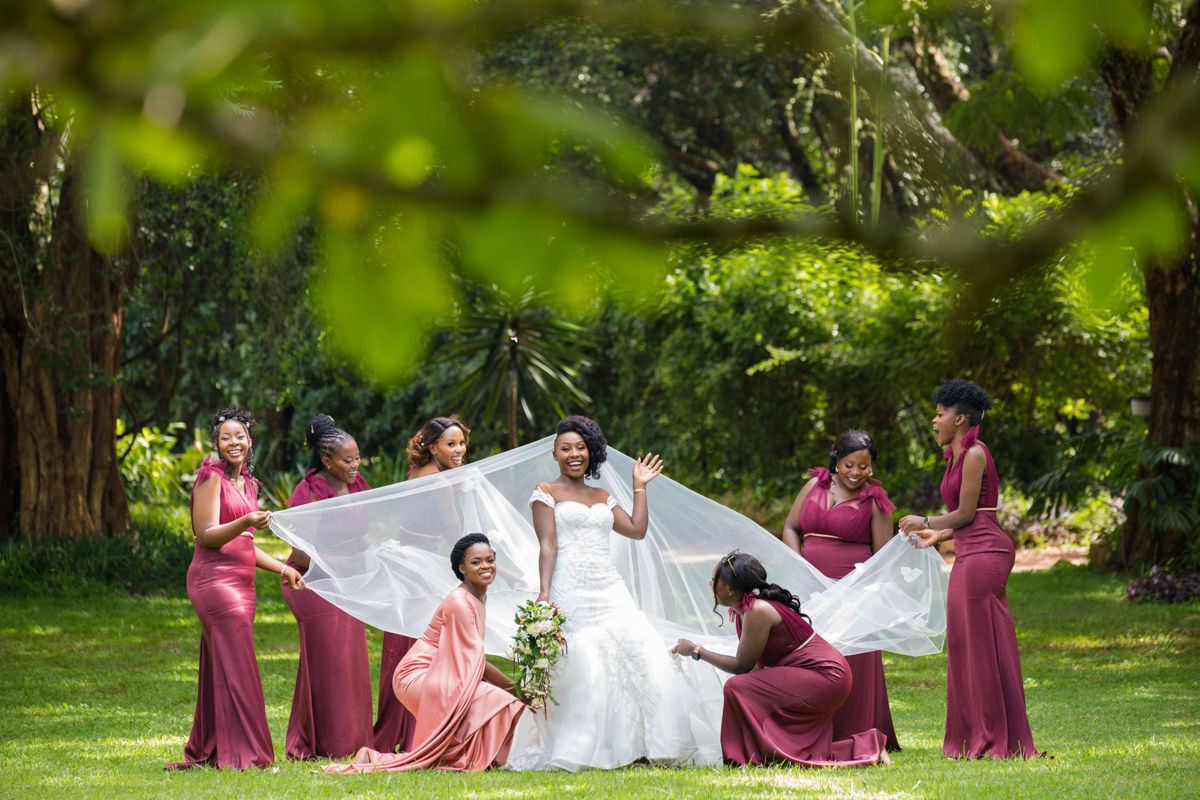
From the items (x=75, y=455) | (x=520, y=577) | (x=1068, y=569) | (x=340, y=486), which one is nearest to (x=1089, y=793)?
(x=520, y=577)

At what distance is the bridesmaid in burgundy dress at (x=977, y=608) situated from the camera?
213 inches

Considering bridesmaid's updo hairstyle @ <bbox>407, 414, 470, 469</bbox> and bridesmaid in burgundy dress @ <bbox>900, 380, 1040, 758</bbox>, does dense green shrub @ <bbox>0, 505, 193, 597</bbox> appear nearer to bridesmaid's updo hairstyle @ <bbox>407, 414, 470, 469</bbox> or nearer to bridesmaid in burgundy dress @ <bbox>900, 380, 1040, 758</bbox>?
bridesmaid's updo hairstyle @ <bbox>407, 414, 470, 469</bbox>

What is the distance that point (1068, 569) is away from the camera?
12.8 meters

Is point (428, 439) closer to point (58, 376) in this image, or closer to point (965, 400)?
point (965, 400)

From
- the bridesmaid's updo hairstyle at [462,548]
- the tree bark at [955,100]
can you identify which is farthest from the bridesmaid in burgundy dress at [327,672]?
the tree bark at [955,100]

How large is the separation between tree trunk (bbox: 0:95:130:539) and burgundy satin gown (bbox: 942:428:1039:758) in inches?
342

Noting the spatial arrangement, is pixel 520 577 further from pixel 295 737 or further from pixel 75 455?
pixel 75 455

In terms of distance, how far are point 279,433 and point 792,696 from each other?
15.6 metres

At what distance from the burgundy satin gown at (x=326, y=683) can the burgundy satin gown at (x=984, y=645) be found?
9.88 feet

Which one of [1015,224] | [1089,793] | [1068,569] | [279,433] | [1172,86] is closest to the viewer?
[1172,86]

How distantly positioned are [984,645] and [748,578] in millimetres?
1161

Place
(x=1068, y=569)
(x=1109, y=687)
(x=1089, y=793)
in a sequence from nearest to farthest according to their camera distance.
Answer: (x=1089, y=793), (x=1109, y=687), (x=1068, y=569)

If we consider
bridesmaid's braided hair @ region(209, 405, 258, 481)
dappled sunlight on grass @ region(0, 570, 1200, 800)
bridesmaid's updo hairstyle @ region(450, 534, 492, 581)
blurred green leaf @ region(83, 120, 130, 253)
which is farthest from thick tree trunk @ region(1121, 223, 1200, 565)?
blurred green leaf @ region(83, 120, 130, 253)

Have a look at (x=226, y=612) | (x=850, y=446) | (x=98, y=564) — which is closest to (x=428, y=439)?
(x=226, y=612)
